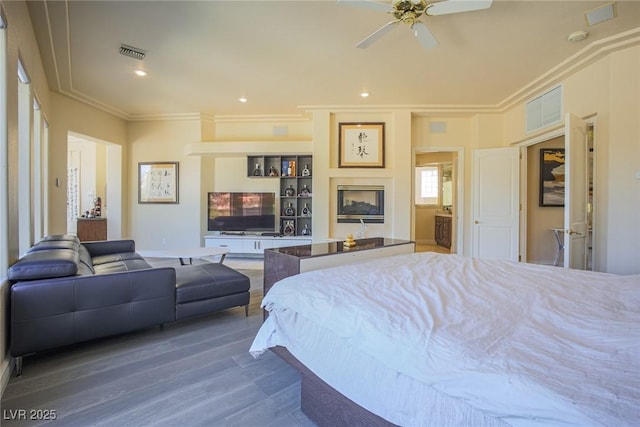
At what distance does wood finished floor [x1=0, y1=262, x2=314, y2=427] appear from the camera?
5.15 ft

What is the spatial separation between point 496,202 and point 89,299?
5380mm

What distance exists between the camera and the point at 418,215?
8750 mm

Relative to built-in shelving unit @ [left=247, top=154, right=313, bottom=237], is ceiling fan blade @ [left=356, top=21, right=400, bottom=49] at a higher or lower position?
higher

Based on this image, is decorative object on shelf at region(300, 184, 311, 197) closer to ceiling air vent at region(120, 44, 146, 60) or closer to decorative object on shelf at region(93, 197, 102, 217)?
ceiling air vent at region(120, 44, 146, 60)

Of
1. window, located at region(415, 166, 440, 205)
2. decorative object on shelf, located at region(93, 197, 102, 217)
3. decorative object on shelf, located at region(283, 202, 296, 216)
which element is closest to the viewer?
decorative object on shelf, located at region(283, 202, 296, 216)

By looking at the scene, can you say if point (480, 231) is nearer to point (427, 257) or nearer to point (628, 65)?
point (628, 65)

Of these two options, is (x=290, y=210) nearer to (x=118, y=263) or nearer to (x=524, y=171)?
(x=118, y=263)

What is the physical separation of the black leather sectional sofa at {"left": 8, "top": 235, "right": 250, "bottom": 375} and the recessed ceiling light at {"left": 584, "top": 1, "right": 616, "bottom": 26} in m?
4.03

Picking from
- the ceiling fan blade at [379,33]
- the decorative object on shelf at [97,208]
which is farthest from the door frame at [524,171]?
the decorative object on shelf at [97,208]

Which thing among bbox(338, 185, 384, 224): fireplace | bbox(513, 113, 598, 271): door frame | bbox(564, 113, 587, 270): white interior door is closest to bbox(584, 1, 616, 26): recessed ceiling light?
bbox(564, 113, 587, 270): white interior door

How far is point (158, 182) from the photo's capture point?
6082mm

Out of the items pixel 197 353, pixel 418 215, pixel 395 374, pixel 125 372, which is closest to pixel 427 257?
pixel 395 374

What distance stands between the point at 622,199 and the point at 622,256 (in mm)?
595

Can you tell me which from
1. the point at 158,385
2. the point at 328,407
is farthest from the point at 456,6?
the point at 158,385
